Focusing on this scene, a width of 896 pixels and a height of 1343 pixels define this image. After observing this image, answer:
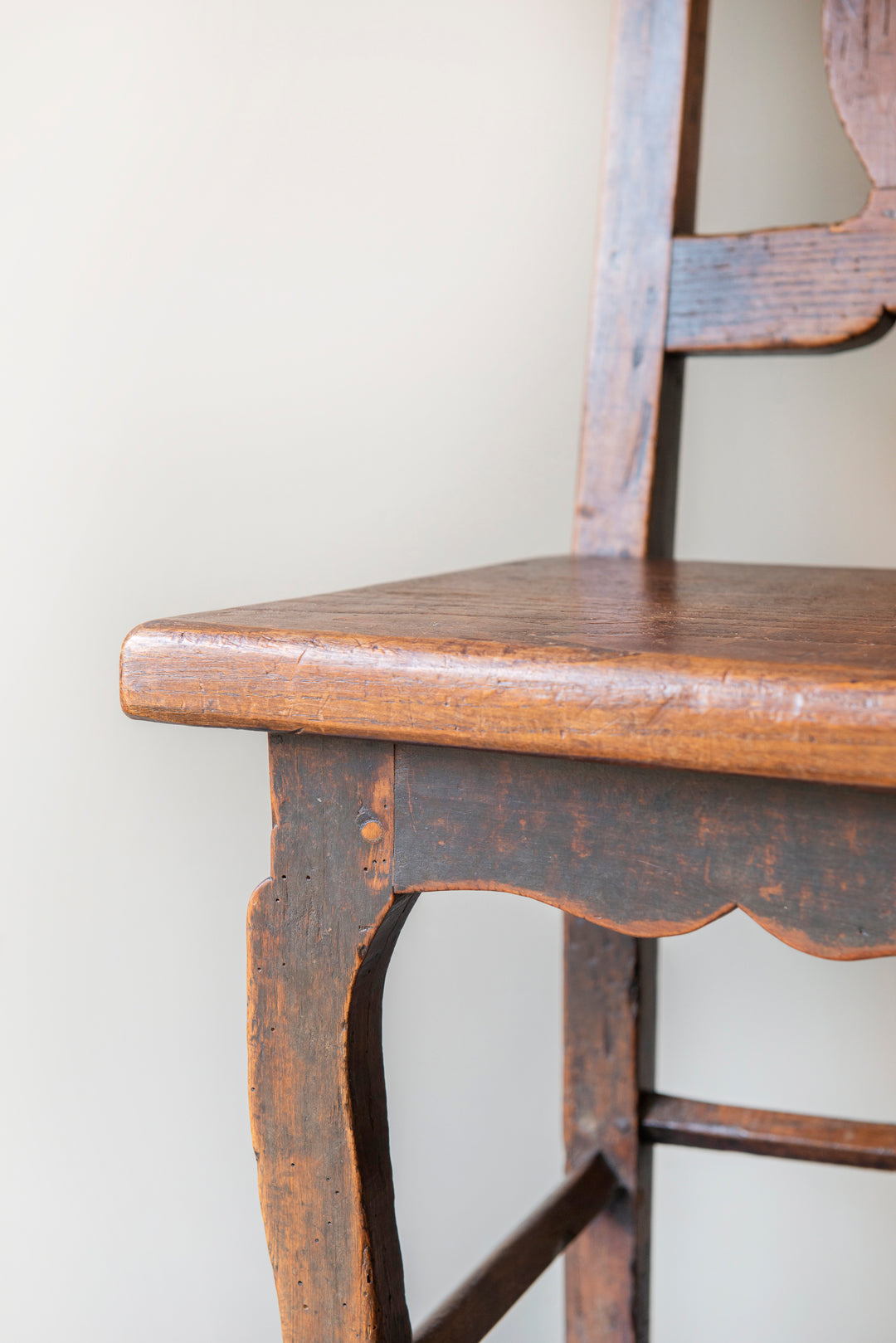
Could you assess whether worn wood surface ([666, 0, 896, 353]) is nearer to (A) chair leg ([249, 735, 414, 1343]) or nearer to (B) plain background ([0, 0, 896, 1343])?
(B) plain background ([0, 0, 896, 1343])

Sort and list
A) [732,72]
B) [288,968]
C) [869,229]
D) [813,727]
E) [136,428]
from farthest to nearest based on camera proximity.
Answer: [136,428]
[732,72]
[869,229]
[288,968]
[813,727]

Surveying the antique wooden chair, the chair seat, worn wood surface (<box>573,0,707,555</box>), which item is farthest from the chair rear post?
the chair seat

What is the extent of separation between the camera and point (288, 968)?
15.9 inches

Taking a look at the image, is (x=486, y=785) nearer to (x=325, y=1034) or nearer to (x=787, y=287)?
(x=325, y=1034)

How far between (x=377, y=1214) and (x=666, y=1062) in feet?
2.19

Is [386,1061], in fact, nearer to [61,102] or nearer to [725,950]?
[725,950]

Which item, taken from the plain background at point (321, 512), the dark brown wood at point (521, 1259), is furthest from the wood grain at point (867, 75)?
the dark brown wood at point (521, 1259)

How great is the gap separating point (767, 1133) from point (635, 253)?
58 centimetres

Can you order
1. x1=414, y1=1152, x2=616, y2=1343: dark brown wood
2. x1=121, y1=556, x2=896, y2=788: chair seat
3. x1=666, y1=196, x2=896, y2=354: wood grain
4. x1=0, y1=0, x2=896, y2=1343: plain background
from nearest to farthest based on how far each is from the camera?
1. x1=121, y1=556, x2=896, y2=788: chair seat
2. x1=414, y1=1152, x2=616, y2=1343: dark brown wood
3. x1=666, y1=196, x2=896, y2=354: wood grain
4. x1=0, y1=0, x2=896, y2=1343: plain background

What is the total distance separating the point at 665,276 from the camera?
0.74 meters

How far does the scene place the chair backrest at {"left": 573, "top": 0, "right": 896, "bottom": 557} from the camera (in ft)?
2.27

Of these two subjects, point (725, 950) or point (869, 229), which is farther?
point (725, 950)

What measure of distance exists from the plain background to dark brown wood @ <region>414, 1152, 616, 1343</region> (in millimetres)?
294

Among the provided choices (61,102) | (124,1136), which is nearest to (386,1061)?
(124,1136)
